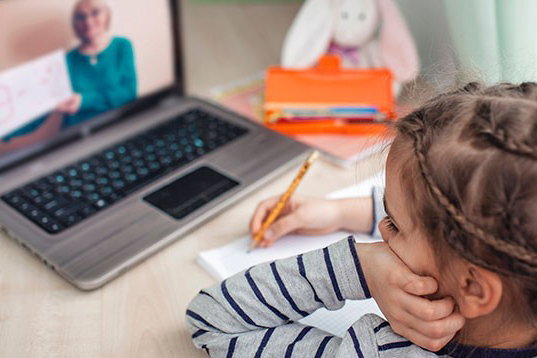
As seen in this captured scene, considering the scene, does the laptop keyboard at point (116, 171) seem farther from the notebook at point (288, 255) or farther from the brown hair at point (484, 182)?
the brown hair at point (484, 182)

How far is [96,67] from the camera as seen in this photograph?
896 mm

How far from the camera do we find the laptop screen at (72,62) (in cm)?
80

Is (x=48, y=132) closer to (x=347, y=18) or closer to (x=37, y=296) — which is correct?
(x=37, y=296)

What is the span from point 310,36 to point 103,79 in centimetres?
35

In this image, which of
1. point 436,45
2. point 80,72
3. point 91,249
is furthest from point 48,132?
point 436,45

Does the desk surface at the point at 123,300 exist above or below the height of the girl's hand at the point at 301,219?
below

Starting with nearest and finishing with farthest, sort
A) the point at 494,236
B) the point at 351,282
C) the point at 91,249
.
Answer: the point at 494,236, the point at 351,282, the point at 91,249

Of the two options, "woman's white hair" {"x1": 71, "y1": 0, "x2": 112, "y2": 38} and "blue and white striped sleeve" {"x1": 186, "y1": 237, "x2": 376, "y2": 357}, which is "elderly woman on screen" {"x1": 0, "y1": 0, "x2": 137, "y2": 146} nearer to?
"woman's white hair" {"x1": 71, "y1": 0, "x2": 112, "y2": 38}

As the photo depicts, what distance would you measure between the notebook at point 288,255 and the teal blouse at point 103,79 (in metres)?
0.32

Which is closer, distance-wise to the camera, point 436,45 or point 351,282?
point 351,282

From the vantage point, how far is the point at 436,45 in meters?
1.05

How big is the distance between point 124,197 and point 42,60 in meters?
0.22

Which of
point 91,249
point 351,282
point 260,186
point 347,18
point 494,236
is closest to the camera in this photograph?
point 494,236

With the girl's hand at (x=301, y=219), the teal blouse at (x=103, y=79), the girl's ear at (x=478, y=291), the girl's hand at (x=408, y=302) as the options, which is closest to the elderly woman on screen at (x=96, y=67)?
the teal blouse at (x=103, y=79)
